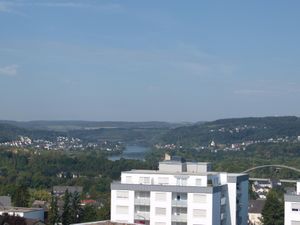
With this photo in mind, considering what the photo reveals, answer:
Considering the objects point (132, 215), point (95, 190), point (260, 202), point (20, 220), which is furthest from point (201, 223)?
point (95, 190)

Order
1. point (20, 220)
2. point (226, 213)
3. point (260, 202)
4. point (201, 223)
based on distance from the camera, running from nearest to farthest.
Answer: point (20, 220) < point (201, 223) < point (226, 213) < point (260, 202)

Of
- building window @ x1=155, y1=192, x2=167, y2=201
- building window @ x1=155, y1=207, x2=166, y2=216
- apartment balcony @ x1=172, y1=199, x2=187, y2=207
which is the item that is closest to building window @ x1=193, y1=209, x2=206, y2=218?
apartment balcony @ x1=172, y1=199, x2=187, y2=207

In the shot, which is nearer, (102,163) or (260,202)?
(260,202)

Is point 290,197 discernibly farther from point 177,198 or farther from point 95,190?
point 95,190

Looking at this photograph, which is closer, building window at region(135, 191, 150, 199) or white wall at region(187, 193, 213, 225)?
white wall at region(187, 193, 213, 225)

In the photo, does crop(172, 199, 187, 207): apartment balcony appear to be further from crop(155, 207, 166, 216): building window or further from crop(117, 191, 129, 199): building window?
crop(117, 191, 129, 199): building window

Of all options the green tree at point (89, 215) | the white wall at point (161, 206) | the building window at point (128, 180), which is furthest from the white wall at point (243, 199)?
the green tree at point (89, 215)

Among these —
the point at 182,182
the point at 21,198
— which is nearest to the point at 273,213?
the point at 182,182

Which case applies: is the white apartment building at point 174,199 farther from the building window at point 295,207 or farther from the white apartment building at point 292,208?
the building window at point 295,207
